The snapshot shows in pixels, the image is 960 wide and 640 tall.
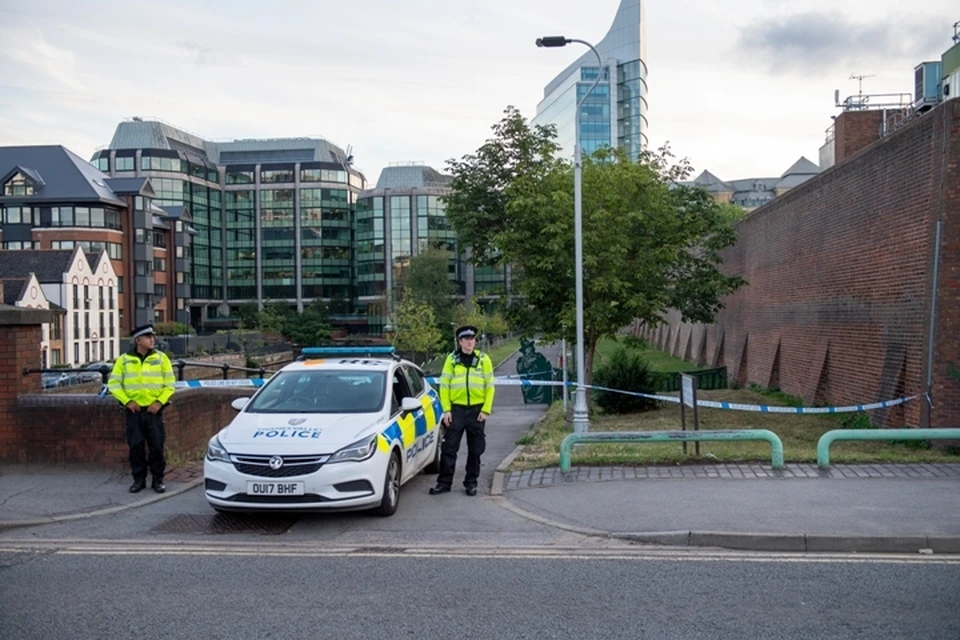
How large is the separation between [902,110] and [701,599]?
91.3 ft

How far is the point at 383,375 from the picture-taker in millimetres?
9961

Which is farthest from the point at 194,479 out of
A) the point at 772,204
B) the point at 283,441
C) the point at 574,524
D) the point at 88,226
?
the point at 88,226

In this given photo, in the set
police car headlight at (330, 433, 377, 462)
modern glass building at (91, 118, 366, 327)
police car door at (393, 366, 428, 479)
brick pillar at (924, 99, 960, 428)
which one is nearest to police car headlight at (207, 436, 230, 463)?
police car headlight at (330, 433, 377, 462)

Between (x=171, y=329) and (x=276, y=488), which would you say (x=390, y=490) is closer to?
(x=276, y=488)

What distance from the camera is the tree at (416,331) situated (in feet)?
213

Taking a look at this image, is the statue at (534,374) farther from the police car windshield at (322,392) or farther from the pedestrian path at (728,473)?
the police car windshield at (322,392)

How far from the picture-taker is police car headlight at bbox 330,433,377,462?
27.3 ft

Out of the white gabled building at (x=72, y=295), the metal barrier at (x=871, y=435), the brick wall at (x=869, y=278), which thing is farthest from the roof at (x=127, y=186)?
the metal barrier at (x=871, y=435)

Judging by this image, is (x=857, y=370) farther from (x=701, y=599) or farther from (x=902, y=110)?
(x=902, y=110)

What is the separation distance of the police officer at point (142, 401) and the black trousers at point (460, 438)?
3.12 metres

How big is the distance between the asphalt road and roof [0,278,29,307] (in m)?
54.0

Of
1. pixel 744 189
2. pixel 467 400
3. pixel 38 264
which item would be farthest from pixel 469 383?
pixel 744 189

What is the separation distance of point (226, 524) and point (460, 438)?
269cm

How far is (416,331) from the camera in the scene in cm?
6469
